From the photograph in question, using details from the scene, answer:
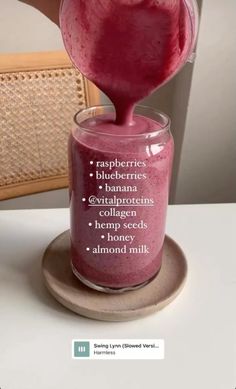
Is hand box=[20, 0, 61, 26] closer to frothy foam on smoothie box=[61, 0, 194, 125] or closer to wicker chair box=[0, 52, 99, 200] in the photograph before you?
frothy foam on smoothie box=[61, 0, 194, 125]

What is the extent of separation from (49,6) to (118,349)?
0.50 m

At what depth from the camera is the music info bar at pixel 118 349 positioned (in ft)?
2.12

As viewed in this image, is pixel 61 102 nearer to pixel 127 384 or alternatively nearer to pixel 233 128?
pixel 233 128

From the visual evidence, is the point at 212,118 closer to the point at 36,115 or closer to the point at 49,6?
the point at 36,115

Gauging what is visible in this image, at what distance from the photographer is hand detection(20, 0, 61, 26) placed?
2.25 ft

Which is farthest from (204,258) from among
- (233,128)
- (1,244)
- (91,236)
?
(233,128)

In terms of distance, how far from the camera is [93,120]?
0.72 meters

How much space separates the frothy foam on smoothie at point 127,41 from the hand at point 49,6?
79 millimetres

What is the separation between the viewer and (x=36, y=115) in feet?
3.94

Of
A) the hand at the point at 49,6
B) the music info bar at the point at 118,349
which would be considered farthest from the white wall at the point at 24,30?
the music info bar at the point at 118,349

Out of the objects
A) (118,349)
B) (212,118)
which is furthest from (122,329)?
(212,118)

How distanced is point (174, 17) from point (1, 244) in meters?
0.49

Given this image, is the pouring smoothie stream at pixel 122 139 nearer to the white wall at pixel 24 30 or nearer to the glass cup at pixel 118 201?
the glass cup at pixel 118 201

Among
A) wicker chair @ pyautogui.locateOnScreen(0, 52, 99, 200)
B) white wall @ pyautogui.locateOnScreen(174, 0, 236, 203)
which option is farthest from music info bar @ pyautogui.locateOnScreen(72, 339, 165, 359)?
white wall @ pyautogui.locateOnScreen(174, 0, 236, 203)
